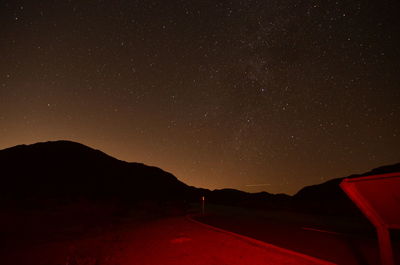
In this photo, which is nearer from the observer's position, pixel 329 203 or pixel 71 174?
pixel 329 203

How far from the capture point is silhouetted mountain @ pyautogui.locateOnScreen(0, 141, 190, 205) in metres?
74.9

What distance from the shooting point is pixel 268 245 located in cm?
965

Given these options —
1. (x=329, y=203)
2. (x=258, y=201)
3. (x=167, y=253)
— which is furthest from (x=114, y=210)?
(x=258, y=201)

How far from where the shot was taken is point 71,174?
324ft

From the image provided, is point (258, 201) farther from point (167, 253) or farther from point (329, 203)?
point (167, 253)

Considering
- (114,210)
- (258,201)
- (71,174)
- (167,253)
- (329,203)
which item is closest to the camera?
(167,253)

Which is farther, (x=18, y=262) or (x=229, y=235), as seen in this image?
(x=229, y=235)

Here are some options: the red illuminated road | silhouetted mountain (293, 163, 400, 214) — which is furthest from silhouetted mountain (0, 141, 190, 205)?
the red illuminated road

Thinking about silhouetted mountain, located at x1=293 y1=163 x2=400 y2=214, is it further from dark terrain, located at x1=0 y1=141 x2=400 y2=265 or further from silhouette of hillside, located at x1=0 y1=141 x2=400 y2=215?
silhouette of hillside, located at x1=0 y1=141 x2=400 y2=215

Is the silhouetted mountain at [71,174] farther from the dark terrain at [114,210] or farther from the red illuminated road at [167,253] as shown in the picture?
the red illuminated road at [167,253]

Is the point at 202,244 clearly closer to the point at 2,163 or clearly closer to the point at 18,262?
the point at 18,262

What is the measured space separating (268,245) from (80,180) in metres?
95.9

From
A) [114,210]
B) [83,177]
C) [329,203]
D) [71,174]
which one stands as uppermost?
[71,174]

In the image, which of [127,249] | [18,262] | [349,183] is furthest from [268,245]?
[18,262]
